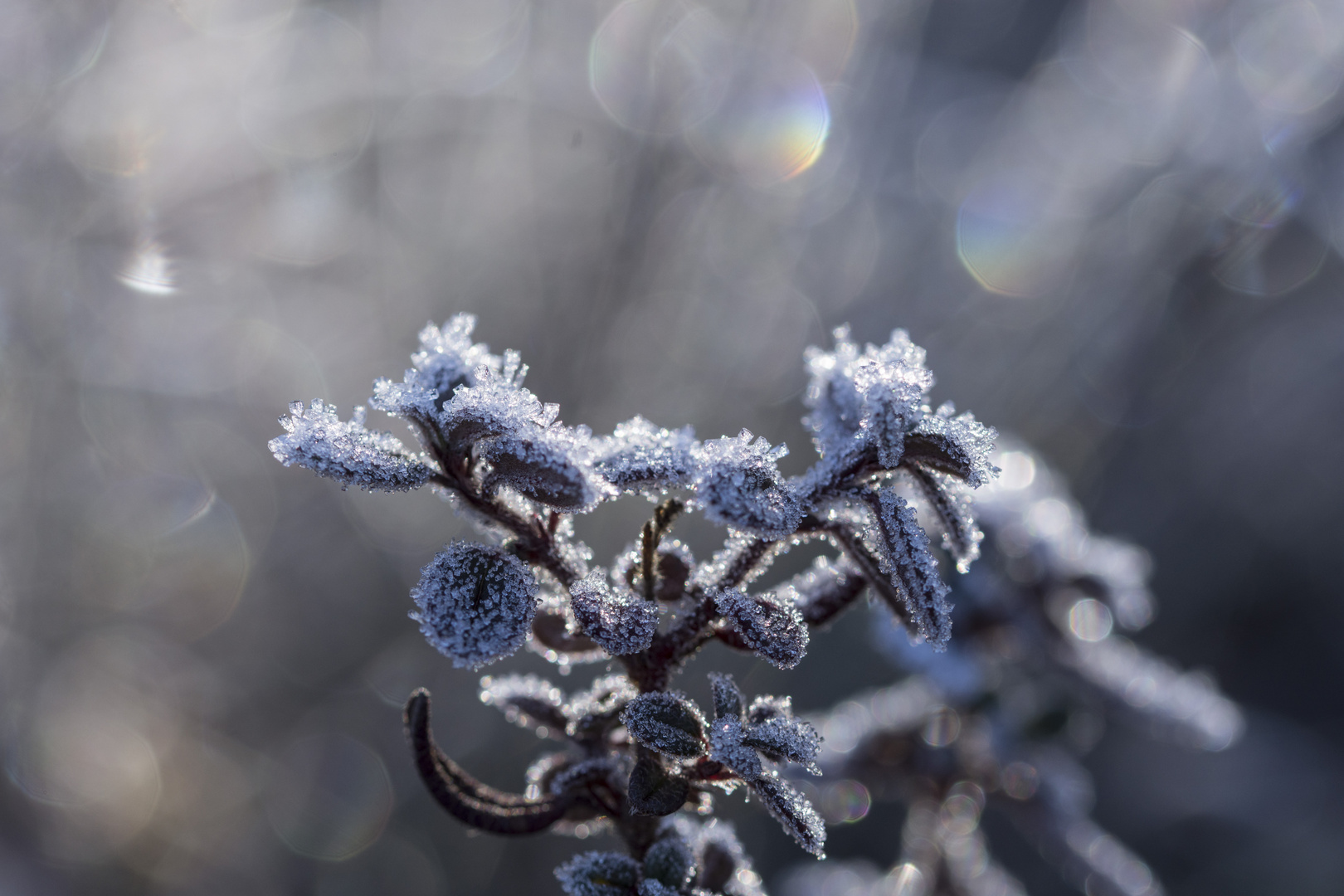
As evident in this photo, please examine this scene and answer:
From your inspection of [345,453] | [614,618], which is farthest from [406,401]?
[614,618]

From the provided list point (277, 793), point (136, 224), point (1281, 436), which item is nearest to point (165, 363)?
point (136, 224)

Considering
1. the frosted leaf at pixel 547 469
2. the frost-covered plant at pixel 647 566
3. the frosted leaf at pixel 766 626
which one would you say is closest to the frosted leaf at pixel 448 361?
the frost-covered plant at pixel 647 566

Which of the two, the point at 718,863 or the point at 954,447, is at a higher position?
the point at 954,447

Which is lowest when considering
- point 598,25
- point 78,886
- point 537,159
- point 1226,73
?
point 78,886

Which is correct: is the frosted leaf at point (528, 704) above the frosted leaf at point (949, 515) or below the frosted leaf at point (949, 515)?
below

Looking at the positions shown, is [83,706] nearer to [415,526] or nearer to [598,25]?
[415,526]

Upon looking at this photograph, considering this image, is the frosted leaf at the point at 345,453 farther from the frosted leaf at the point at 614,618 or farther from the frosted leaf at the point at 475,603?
the frosted leaf at the point at 614,618

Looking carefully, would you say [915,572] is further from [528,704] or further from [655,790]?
[528,704]
